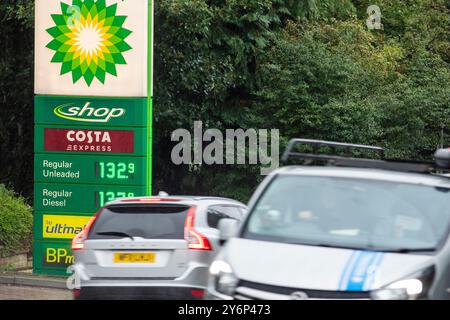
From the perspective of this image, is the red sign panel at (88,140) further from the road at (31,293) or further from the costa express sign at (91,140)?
the road at (31,293)

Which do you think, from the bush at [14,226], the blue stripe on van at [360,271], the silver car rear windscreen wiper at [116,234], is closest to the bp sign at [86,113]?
the bush at [14,226]

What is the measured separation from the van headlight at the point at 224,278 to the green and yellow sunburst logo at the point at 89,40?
8629mm

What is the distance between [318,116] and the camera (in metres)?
27.2

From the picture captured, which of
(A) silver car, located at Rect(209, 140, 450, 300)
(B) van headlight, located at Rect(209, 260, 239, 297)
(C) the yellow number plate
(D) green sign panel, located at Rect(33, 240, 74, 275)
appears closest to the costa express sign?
(D) green sign panel, located at Rect(33, 240, 74, 275)

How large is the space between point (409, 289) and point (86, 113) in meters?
9.96

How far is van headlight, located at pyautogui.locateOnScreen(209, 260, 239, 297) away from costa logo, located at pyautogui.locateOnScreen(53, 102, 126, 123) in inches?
337

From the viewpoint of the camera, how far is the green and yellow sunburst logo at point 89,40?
16.2 m

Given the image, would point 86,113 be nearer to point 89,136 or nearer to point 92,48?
point 89,136

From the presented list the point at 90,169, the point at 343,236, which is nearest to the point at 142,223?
Answer: the point at 343,236

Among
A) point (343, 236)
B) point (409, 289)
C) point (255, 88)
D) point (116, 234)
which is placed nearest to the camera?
point (409, 289)

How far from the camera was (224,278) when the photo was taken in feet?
26.1

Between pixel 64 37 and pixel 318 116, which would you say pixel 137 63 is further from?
pixel 318 116
